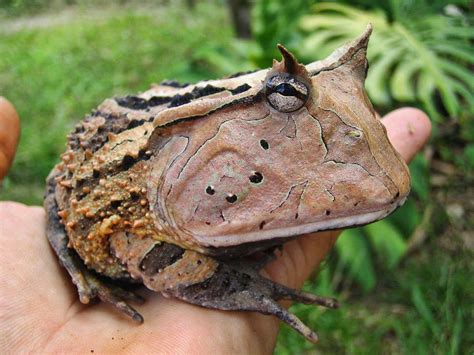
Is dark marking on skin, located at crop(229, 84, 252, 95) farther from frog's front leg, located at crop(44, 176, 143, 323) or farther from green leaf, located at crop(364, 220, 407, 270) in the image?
green leaf, located at crop(364, 220, 407, 270)

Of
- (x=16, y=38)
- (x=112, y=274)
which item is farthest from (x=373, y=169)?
(x=16, y=38)

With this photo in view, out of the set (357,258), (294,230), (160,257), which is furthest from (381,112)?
(160,257)

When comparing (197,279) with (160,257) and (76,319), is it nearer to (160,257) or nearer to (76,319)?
(160,257)

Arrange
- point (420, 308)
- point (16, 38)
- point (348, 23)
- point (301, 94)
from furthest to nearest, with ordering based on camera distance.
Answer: point (16, 38) < point (348, 23) < point (420, 308) < point (301, 94)

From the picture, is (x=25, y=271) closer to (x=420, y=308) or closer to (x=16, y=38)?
(x=420, y=308)

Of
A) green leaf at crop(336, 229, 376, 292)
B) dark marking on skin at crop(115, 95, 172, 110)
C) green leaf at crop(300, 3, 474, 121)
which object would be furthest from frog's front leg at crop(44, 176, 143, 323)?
green leaf at crop(300, 3, 474, 121)

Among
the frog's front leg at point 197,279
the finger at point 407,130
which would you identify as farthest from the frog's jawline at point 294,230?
the finger at point 407,130

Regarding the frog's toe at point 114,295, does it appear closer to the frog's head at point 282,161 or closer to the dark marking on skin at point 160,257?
the dark marking on skin at point 160,257
